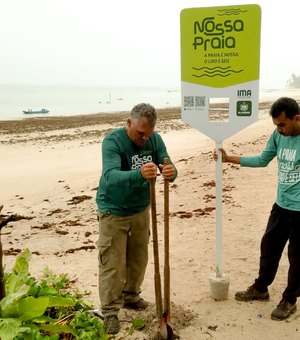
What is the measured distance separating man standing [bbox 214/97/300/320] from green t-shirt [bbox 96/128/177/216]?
36.8 inches

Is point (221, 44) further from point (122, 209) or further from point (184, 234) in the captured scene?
point (184, 234)

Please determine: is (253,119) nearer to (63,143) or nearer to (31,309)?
(31,309)

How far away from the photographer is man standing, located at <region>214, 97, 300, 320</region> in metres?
3.92

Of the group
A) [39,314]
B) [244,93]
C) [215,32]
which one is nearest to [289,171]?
[244,93]

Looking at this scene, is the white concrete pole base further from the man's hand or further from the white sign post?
the man's hand

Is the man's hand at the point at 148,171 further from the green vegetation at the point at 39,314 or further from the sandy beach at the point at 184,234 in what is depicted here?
the sandy beach at the point at 184,234

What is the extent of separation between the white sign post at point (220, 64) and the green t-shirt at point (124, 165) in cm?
71

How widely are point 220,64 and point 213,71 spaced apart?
3.8 inches

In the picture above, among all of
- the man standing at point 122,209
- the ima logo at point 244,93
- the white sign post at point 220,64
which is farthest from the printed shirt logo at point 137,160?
the ima logo at point 244,93

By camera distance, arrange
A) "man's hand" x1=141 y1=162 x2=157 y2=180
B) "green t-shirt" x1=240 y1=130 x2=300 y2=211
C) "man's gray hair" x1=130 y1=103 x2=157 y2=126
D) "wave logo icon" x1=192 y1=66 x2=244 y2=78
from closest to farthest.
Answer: "man's hand" x1=141 y1=162 x2=157 y2=180 < "man's gray hair" x1=130 y1=103 x2=157 y2=126 < "green t-shirt" x1=240 y1=130 x2=300 y2=211 < "wave logo icon" x1=192 y1=66 x2=244 y2=78

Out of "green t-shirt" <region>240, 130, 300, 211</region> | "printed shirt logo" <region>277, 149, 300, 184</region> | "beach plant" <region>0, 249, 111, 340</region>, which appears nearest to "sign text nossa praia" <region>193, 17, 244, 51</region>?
"green t-shirt" <region>240, 130, 300, 211</region>

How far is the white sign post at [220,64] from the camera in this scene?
411cm

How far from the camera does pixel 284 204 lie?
162 inches

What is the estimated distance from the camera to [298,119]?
389 centimetres
